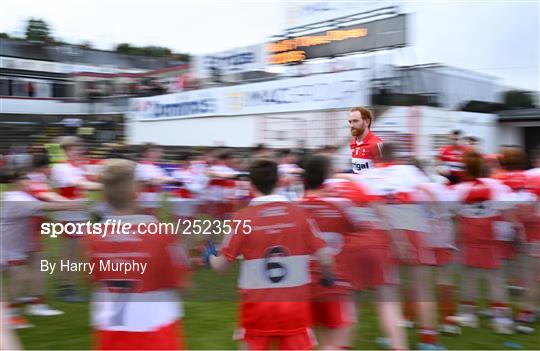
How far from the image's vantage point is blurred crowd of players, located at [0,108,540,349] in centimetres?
301

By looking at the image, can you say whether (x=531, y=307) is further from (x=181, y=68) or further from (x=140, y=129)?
(x=181, y=68)

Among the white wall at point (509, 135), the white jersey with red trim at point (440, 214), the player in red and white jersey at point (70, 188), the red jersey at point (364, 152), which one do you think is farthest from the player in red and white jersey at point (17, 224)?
the white wall at point (509, 135)

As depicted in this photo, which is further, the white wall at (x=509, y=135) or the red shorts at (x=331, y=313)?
the white wall at (x=509, y=135)

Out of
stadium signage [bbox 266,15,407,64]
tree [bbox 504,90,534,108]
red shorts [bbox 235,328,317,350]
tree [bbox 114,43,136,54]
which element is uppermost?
tree [bbox 114,43,136,54]

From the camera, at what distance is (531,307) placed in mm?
5426

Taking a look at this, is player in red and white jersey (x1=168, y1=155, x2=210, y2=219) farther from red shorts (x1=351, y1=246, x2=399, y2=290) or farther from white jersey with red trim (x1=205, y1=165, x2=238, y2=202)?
red shorts (x1=351, y1=246, x2=399, y2=290)

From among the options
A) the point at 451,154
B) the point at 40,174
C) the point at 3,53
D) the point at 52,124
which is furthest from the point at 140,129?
the point at 40,174

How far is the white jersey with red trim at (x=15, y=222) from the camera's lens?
4516 mm

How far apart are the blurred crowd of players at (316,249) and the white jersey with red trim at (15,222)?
1 cm

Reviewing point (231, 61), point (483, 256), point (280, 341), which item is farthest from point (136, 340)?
point (231, 61)

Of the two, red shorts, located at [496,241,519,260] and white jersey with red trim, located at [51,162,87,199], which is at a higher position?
white jersey with red trim, located at [51,162,87,199]

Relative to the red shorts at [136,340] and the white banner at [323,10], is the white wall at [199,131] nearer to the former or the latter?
the white banner at [323,10]

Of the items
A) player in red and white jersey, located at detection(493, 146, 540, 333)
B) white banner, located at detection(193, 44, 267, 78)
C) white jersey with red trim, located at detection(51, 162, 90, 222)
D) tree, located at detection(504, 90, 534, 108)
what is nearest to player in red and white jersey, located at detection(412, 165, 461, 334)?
player in red and white jersey, located at detection(493, 146, 540, 333)

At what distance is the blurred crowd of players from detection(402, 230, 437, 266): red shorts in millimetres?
17
